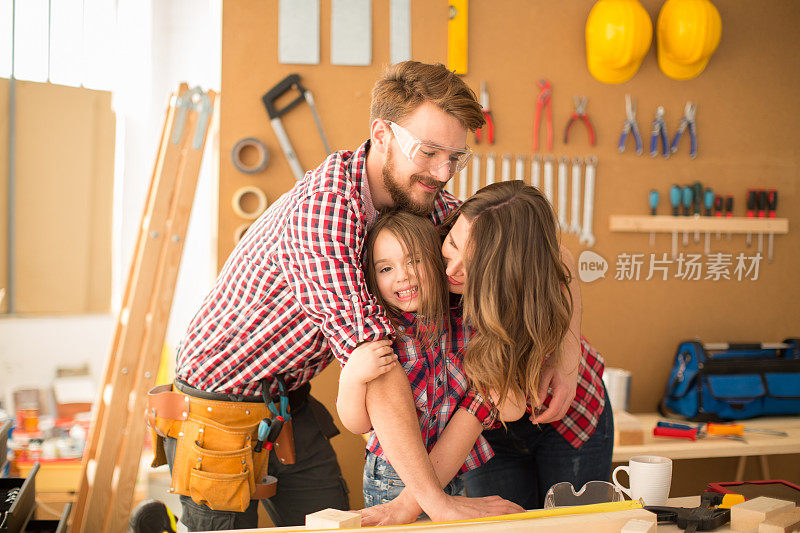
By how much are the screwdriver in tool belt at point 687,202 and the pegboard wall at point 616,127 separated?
0.06m

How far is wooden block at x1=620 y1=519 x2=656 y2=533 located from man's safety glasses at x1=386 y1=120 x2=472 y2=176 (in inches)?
34.3

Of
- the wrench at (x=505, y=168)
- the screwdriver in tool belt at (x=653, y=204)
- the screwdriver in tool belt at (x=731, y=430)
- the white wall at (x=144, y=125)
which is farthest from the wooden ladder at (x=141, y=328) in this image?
the screwdriver in tool belt at (x=731, y=430)

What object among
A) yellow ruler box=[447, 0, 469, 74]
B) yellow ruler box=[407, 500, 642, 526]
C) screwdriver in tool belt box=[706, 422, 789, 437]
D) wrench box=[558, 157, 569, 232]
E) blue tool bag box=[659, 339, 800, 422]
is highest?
yellow ruler box=[447, 0, 469, 74]

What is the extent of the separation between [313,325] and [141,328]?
129cm

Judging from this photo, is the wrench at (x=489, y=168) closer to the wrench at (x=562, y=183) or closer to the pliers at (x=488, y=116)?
the pliers at (x=488, y=116)

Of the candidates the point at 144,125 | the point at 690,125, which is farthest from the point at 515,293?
the point at 144,125

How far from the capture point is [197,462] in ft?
6.16

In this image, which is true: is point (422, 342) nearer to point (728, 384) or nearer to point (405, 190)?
point (405, 190)

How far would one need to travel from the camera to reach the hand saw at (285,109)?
3115 millimetres

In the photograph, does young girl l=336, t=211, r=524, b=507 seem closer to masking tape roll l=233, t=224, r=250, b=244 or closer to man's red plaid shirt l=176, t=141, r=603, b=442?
man's red plaid shirt l=176, t=141, r=603, b=442

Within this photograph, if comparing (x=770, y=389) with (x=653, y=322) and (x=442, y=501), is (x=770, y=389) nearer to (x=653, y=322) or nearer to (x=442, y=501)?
(x=653, y=322)

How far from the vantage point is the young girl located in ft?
5.27

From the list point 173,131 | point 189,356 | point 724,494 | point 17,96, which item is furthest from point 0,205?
point 724,494

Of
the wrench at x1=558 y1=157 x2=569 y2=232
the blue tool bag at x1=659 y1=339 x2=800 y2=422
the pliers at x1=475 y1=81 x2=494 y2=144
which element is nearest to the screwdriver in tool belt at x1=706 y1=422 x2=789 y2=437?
the blue tool bag at x1=659 y1=339 x2=800 y2=422
